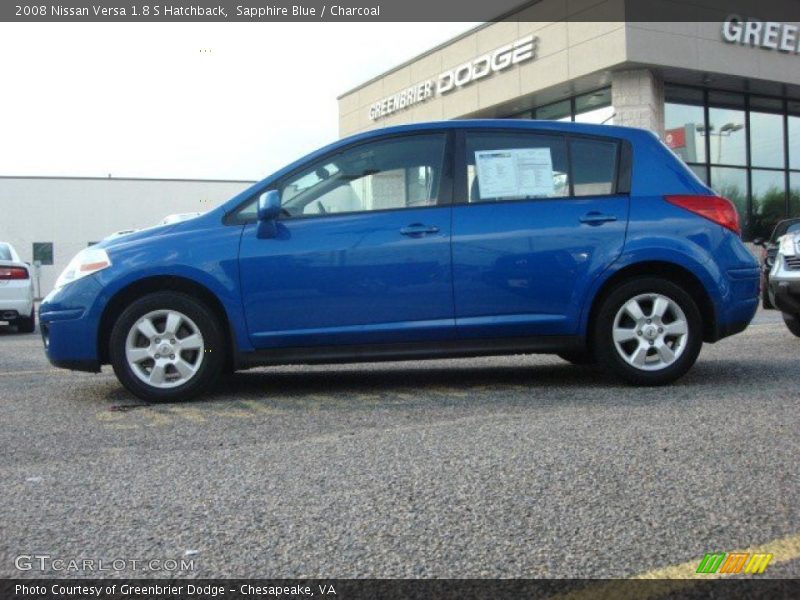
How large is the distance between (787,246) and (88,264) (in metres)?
6.10

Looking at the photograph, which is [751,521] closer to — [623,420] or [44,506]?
[623,420]

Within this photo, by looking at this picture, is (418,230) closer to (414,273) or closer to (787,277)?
(414,273)

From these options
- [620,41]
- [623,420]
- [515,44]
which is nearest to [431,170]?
[623,420]

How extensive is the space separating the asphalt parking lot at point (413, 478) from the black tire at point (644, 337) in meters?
0.13

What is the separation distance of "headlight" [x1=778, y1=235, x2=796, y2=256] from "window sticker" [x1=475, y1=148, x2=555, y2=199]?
3.39 metres

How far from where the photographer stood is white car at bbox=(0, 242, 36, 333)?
11.7 meters

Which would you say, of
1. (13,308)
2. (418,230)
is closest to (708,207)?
(418,230)

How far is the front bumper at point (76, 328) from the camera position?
5.16 metres

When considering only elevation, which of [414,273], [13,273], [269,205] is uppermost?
[269,205]

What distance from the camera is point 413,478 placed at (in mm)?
3260

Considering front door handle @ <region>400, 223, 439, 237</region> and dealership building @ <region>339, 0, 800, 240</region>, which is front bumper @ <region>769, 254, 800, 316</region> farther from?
dealership building @ <region>339, 0, 800, 240</region>

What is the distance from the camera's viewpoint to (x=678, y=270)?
5.41 metres

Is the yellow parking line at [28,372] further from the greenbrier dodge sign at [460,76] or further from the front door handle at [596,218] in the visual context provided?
the greenbrier dodge sign at [460,76]

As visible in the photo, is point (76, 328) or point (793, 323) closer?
point (76, 328)
